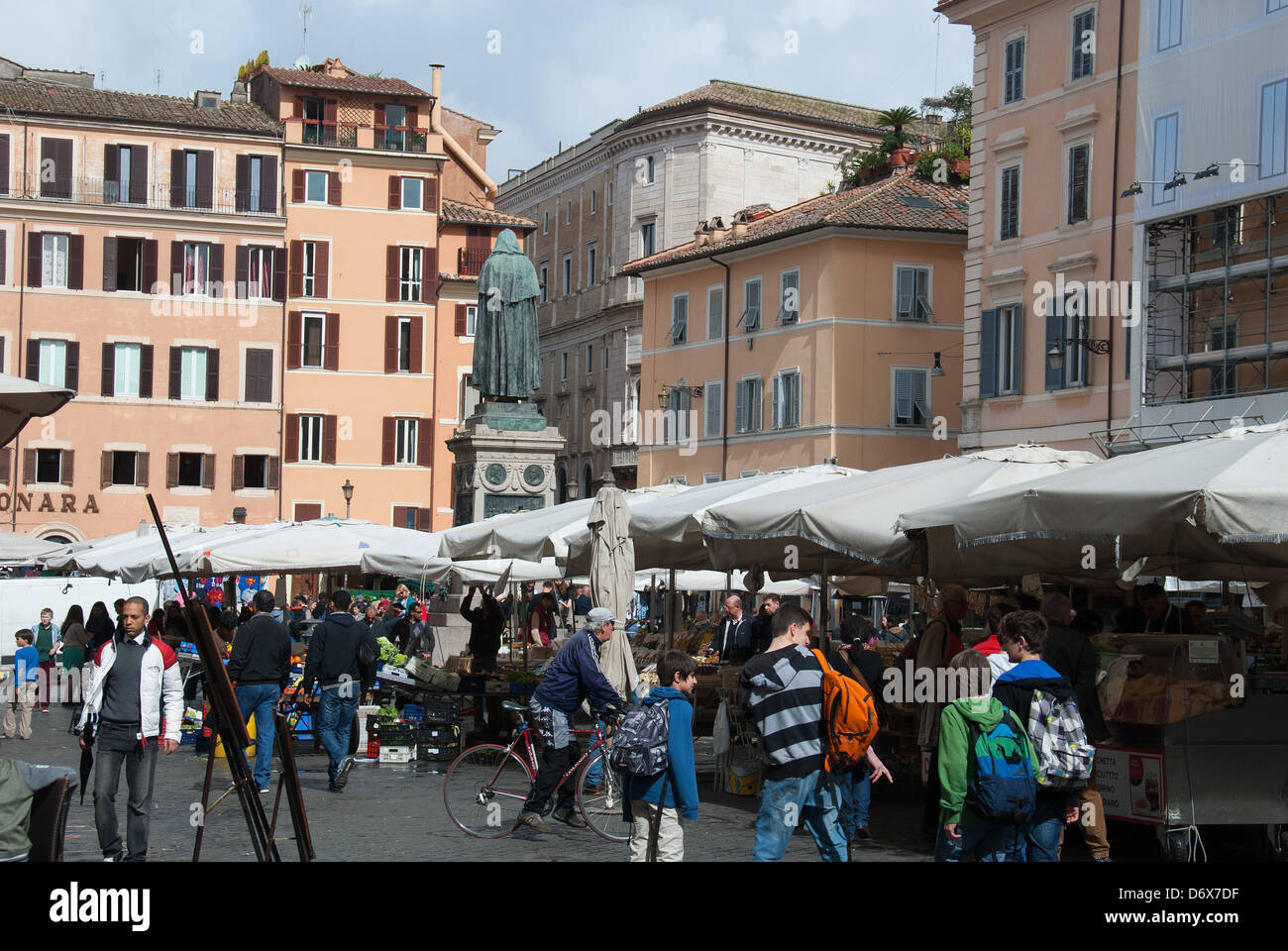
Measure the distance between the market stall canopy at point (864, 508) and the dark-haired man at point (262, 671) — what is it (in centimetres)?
360

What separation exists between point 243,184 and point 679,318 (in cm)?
1420

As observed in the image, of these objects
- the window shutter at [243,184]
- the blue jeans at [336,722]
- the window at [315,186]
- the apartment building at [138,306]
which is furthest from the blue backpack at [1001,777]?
the window at [315,186]

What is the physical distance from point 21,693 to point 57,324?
33125mm

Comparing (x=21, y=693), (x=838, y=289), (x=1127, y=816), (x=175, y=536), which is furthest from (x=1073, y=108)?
(x=1127, y=816)

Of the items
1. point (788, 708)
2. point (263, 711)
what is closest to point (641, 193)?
point (263, 711)

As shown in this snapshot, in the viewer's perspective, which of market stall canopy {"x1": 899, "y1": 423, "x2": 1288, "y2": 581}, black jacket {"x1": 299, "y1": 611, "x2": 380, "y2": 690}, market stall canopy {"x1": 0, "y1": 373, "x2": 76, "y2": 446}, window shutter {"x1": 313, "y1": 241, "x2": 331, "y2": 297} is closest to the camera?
market stall canopy {"x1": 0, "y1": 373, "x2": 76, "y2": 446}

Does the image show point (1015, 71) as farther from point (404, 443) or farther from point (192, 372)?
point (192, 372)

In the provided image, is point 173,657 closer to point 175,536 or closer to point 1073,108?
point 175,536

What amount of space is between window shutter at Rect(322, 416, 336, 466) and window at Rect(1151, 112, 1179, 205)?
30.0 m

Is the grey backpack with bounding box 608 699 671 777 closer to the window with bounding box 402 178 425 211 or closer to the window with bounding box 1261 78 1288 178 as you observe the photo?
the window with bounding box 1261 78 1288 178

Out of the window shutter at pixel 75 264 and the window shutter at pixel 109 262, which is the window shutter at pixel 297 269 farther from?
the window shutter at pixel 75 264

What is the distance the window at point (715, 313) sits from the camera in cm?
4912

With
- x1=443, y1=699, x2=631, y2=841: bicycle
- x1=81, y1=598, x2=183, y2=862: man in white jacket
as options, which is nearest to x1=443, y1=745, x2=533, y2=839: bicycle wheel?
x1=443, y1=699, x2=631, y2=841: bicycle

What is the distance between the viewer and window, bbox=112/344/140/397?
5081cm
